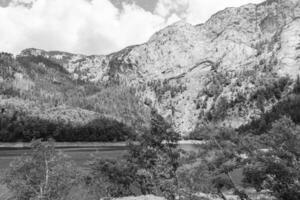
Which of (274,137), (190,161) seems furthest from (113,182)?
(274,137)

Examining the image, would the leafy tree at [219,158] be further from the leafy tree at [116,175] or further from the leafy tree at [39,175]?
the leafy tree at [39,175]

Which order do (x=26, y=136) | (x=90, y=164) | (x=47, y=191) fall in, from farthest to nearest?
(x=26, y=136), (x=90, y=164), (x=47, y=191)

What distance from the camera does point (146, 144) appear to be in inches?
1375

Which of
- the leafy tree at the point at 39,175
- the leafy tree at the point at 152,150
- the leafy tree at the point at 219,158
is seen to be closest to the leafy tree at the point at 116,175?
the leafy tree at the point at 152,150

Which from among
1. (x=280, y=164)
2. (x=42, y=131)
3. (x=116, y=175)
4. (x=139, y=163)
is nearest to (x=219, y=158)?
(x=280, y=164)

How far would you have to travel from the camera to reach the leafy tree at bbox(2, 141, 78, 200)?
1930 centimetres

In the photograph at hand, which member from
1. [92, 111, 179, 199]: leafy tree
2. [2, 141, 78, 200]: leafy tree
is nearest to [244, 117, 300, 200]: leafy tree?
[92, 111, 179, 199]: leafy tree

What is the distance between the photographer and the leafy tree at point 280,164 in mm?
21469

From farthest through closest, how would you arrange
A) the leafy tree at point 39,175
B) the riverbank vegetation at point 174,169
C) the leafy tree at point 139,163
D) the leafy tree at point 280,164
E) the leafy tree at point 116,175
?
1. the leafy tree at point 116,175
2. the leafy tree at point 139,163
3. the leafy tree at point 280,164
4. the riverbank vegetation at point 174,169
5. the leafy tree at point 39,175

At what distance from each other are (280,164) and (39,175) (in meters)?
15.8

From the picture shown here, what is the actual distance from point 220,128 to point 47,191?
53.6ft

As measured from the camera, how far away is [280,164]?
71.2 ft

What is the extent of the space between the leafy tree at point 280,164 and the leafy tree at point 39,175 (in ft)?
43.7

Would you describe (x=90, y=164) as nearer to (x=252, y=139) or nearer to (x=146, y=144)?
(x=146, y=144)
